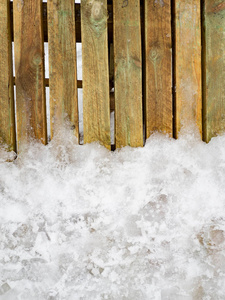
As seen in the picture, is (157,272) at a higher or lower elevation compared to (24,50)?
lower

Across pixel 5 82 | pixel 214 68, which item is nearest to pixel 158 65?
pixel 214 68

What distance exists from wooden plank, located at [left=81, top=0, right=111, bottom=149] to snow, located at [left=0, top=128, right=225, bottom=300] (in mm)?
105

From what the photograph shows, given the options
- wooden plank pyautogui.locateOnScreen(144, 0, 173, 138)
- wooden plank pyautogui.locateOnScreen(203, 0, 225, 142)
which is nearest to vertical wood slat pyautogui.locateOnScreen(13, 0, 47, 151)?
wooden plank pyautogui.locateOnScreen(144, 0, 173, 138)

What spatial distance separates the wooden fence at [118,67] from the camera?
4.06ft

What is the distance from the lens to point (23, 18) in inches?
48.6

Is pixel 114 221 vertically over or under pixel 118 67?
under

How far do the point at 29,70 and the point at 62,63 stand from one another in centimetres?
17

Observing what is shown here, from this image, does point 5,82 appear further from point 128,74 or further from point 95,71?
point 128,74

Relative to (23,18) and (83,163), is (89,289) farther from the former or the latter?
(23,18)

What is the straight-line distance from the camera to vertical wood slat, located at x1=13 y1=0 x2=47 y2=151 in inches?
48.6

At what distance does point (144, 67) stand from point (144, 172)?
555 mm

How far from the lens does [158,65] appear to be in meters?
1.27

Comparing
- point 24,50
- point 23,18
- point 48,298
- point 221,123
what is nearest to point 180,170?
point 221,123

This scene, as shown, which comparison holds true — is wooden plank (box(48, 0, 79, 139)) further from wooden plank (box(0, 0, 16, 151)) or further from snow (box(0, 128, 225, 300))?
wooden plank (box(0, 0, 16, 151))
